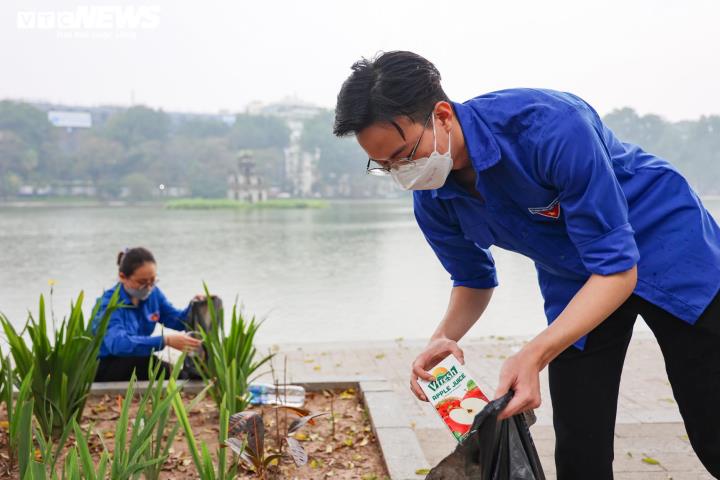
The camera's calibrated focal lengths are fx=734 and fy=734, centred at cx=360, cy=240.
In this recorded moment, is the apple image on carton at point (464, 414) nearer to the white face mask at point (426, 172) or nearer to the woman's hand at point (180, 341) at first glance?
the white face mask at point (426, 172)

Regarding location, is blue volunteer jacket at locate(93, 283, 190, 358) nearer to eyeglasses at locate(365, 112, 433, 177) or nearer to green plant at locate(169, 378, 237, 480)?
green plant at locate(169, 378, 237, 480)

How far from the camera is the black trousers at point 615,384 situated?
5.31ft

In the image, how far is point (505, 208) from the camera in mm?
1642

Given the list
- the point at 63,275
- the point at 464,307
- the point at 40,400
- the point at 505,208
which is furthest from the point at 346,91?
the point at 63,275

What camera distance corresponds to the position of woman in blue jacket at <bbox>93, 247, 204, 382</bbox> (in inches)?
145

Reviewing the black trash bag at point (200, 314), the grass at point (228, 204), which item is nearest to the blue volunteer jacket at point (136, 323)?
the black trash bag at point (200, 314)

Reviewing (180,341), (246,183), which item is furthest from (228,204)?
(180,341)

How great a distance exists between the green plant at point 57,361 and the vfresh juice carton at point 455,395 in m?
1.69

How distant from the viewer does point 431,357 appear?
174 cm

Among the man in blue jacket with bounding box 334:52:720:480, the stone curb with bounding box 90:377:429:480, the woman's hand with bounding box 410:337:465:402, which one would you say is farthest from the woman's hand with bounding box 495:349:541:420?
the stone curb with bounding box 90:377:429:480

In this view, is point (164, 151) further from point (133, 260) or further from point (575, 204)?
point (575, 204)

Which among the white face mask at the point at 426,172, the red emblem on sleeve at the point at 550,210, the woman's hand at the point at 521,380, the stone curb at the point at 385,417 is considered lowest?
the stone curb at the point at 385,417

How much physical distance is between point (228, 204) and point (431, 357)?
3641cm

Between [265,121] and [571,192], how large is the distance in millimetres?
45398
